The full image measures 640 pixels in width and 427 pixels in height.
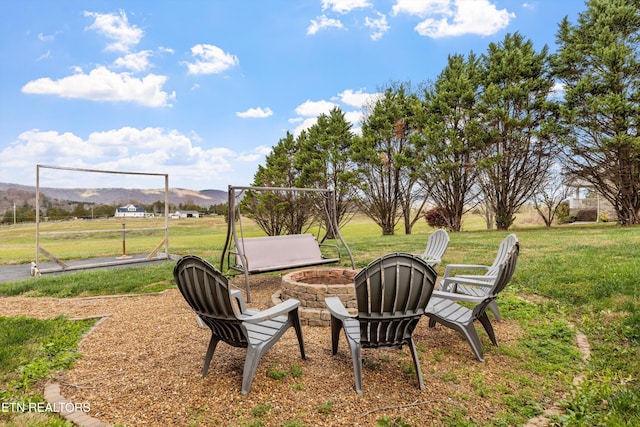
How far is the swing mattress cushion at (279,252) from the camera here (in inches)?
205

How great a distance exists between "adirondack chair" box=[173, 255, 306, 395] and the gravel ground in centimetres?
22

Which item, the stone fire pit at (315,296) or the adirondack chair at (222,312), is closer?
the adirondack chair at (222,312)

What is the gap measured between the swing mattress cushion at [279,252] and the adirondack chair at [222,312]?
7.46ft

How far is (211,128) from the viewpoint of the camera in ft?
43.0

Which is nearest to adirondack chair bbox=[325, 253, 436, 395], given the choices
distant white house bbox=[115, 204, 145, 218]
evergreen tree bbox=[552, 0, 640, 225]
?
distant white house bbox=[115, 204, 145, 218]

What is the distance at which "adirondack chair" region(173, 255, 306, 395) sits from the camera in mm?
2367

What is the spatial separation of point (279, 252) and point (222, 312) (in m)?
3.17

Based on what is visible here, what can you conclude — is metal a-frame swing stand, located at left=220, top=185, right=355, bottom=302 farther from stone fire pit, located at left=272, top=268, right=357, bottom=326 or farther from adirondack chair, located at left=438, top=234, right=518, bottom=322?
adirondack chair, located at left=438, top=234, right=518, bottom=322

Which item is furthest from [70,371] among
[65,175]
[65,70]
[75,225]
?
[65,70]

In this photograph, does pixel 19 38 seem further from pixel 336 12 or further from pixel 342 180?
pixel 342 180

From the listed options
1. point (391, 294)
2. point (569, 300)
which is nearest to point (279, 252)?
point (391, 294)

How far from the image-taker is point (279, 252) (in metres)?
5.57

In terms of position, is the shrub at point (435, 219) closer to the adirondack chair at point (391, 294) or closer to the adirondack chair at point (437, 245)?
the adirondack chair at point (437, 245)

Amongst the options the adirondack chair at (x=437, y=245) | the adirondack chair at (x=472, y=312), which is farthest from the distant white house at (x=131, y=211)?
the adirondack chair at (x=472, y=312)
